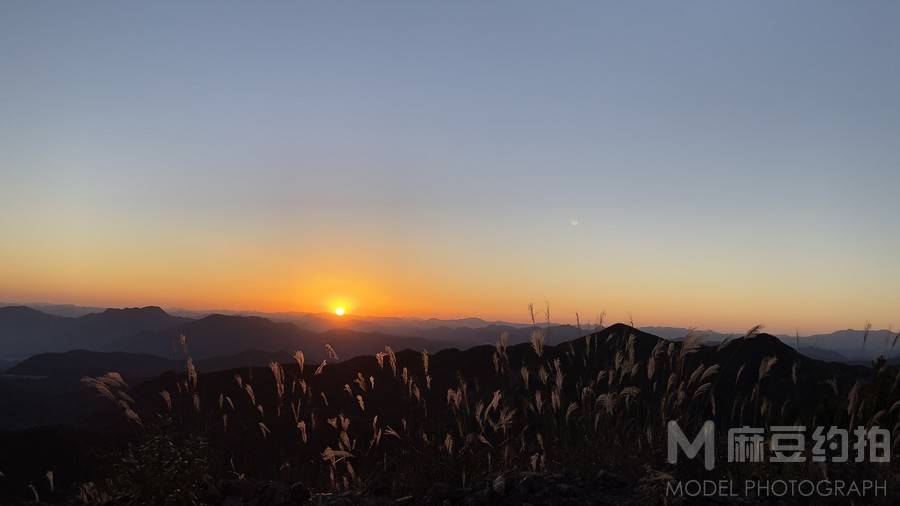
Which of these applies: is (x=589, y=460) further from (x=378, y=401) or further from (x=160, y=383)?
(x=160, y=383)

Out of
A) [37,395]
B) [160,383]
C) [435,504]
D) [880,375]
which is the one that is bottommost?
[37,395]

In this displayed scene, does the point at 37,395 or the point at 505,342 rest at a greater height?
the point at 505,342

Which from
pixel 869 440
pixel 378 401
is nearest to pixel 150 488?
pixel 869 440

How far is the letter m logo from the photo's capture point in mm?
6016

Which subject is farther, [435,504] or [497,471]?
[497,471]

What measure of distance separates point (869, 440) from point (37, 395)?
261 ft

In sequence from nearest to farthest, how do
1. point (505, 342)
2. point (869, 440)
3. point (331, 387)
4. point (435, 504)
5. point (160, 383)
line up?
1. point (435, 504)
2. point (869, 440)
3. point (505, 342)
4. point (331, 387)
5. point (160, 383)

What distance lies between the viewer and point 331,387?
2784 cm

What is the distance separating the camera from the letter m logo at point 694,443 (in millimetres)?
6016

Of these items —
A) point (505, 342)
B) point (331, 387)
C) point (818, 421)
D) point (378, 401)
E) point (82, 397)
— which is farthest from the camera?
point (82, 397)

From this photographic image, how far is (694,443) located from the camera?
623cm

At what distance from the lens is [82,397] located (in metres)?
65.8

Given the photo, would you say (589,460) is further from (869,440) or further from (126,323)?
(126,323)

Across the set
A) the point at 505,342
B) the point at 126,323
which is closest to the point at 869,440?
the point at 505,342
